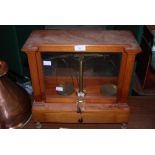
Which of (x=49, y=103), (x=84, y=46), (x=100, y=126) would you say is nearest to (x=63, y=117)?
(x=49, y=103)

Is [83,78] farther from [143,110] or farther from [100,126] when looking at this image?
[143,110]

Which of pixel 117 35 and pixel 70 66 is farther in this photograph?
pixel 70 66

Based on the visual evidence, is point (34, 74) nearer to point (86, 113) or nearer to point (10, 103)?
point (10, 103)

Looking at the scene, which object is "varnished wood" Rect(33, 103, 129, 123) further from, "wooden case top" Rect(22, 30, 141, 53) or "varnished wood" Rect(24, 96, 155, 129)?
"wooden case top" Rect(22, 30, 141, 53)

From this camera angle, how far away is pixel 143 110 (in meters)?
1.53

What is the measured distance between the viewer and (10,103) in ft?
4.14

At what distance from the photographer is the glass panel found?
122 centimetres

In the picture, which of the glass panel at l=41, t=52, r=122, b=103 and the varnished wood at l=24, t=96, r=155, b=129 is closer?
the glass panel at l=41, t=52, r=122, b=103

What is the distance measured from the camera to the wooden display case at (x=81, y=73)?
107 cm

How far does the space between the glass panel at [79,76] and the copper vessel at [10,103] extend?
6.9 inches

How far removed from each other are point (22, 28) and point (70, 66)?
0.57m

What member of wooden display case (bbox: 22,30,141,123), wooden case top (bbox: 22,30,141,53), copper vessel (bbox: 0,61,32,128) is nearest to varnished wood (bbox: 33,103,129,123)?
wooden display case (bbox: 22,30,141,123)

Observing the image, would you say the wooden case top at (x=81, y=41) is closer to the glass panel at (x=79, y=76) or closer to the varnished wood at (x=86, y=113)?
the glass panel at (x=79, y=76)

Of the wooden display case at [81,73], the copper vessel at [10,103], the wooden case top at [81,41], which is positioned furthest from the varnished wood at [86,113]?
the wooden case top at [81,41]
